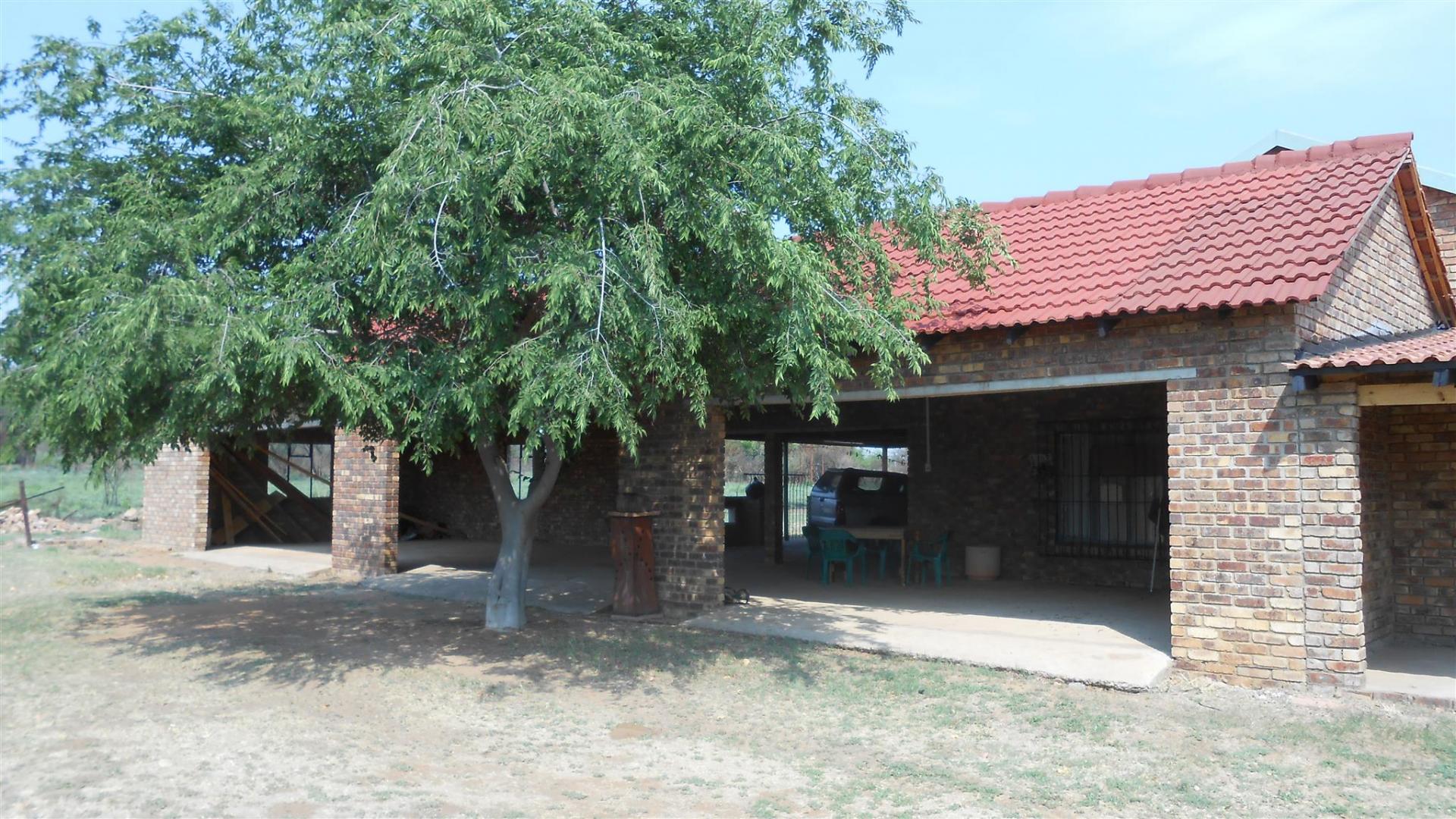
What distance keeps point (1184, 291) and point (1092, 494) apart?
5584 millimetres

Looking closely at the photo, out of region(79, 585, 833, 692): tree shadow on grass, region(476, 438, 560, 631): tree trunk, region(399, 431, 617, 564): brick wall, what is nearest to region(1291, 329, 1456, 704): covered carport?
region(79, 585, 833, 692): tree shadow on grass

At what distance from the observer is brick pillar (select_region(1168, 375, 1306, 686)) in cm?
741

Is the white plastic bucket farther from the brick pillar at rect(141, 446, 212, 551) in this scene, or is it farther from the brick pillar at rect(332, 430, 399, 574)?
the brick pillar at rect(141, 446, 212, 551)

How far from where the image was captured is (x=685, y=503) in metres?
10.6

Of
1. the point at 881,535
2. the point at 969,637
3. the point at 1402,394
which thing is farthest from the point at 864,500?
the point at 1402,394

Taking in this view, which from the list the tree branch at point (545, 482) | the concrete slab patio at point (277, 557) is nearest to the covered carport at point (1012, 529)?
the tree branch at point (545, 482)

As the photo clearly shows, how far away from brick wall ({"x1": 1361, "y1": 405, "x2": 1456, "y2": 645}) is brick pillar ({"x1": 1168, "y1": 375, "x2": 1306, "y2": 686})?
2030mm

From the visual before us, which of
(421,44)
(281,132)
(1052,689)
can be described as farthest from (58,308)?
(1052,689)

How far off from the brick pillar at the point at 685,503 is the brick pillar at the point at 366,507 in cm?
482

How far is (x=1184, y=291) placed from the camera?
7871 mm

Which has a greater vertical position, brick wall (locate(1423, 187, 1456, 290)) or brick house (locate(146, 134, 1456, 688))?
brick wall (locate(1423, 187, 1456, 290))

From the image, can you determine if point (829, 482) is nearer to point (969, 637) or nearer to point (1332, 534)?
point (969, 637)

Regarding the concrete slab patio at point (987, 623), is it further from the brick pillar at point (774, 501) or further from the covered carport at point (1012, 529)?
the brick pillar at point (774, 501)

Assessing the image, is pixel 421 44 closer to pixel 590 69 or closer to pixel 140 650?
pixel 590 69
